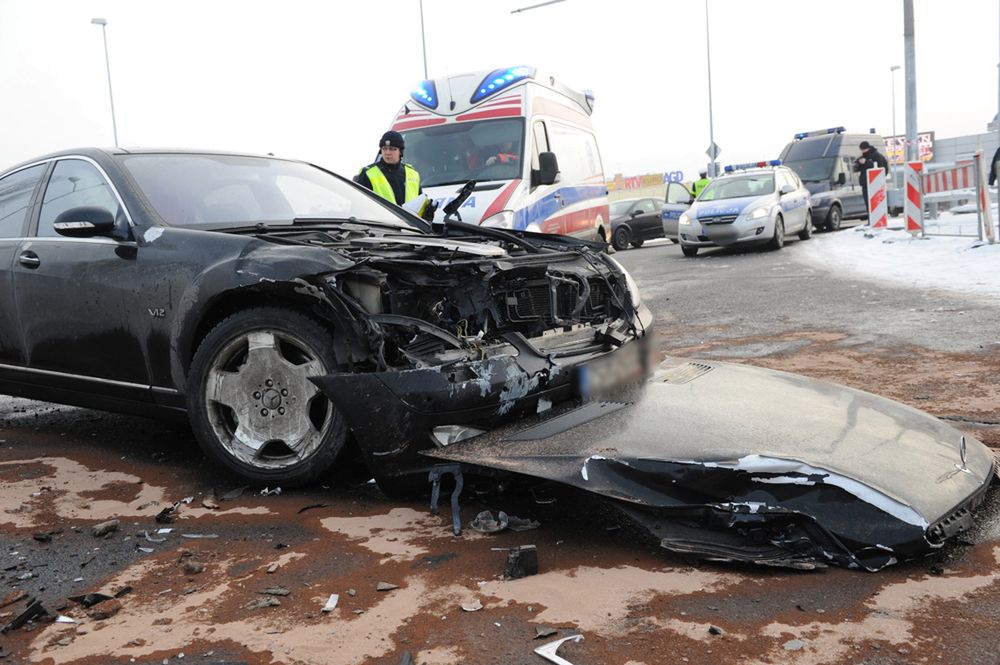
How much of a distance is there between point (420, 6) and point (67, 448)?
2544cm

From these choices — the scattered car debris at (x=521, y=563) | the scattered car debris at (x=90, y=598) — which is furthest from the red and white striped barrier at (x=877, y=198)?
the scattered car debris at (x=90, y=598)

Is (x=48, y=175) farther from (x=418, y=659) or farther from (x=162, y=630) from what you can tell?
(x=418, y=659)

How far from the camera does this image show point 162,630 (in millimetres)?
2555

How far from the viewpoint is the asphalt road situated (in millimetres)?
2367

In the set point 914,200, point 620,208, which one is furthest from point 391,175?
point 620,208

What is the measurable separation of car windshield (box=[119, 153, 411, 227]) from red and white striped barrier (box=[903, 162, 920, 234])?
1265 centimetres

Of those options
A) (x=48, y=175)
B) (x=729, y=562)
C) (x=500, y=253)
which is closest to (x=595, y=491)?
(x=729, y=562)

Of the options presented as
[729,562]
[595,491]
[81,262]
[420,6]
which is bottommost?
[729,562]

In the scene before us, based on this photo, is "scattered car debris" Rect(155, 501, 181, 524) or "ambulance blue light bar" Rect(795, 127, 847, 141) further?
"ambulance blue light bar" Rect(795, 127, 847, 141)

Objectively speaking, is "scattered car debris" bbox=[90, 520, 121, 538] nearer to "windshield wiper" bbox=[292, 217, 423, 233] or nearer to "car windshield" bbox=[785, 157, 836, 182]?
"windshield wiper" bbox=[292, 217, 423, 233]

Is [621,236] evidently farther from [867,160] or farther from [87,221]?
[87,221]

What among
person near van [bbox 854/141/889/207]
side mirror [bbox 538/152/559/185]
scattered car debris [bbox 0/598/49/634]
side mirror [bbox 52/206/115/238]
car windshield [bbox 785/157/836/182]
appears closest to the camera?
scattered car debris [bbox 0/598/49/634]

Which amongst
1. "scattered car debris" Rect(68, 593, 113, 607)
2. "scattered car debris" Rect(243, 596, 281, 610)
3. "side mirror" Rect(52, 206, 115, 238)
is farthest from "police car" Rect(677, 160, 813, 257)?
"scattered car debris" Rect(68, 593, 113, 607)

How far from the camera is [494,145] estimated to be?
420 inches
